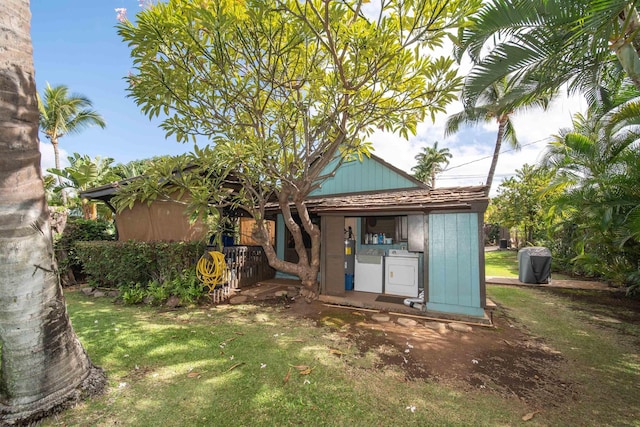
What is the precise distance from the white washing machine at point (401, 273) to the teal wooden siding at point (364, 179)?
278cm

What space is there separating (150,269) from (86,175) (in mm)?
7108

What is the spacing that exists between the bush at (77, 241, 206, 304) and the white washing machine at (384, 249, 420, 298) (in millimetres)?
4775

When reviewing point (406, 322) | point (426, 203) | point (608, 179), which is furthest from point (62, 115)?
point (608, 179)

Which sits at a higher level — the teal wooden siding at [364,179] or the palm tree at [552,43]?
the palm tree at [552,43]

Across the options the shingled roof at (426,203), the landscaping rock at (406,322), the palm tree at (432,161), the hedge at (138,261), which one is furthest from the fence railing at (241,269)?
the palm tree at (432,161)

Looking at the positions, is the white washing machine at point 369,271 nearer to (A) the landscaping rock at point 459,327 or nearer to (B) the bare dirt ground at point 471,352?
(B) the bare dirt ground at point 471,352

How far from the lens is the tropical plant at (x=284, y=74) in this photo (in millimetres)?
3525

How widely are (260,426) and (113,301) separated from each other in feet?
20.3

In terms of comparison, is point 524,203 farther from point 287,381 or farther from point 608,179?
point 287,381

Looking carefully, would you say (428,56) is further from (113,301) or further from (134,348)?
(113,301)

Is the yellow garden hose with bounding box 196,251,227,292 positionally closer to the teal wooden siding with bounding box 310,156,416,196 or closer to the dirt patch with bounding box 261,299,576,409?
the dirt patch with bounding box 261,299,576,409

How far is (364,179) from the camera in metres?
9.34

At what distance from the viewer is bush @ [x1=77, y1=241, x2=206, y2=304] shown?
6.24 m

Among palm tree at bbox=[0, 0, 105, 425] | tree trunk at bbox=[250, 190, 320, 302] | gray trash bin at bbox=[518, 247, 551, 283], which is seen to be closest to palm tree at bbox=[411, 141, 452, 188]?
gray trash bin at bbox=[518, 247, 551, 283]
